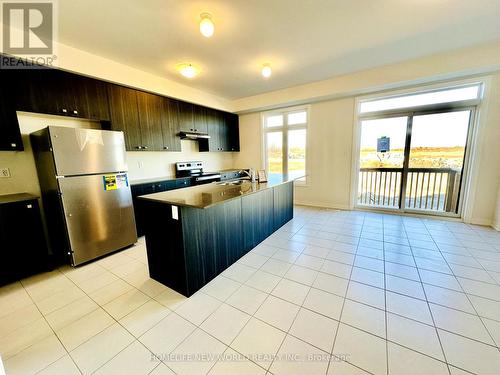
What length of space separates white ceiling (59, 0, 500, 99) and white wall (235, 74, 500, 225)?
3.76ft

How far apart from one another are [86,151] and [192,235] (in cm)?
186

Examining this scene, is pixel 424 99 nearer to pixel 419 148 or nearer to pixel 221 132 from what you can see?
pixel 419 148

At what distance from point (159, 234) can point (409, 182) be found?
4.75 meters

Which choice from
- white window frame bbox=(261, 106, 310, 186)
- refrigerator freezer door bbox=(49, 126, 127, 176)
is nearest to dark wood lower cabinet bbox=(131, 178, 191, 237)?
refrigerator freezer door bbox=(49, 126, 127, 176)

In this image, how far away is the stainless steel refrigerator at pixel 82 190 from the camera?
2.36 m

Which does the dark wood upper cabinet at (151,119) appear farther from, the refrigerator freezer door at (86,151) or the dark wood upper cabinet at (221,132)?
the dark wood upper cabinet at (221,132)

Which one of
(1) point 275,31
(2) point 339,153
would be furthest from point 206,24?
(2) point 339,153

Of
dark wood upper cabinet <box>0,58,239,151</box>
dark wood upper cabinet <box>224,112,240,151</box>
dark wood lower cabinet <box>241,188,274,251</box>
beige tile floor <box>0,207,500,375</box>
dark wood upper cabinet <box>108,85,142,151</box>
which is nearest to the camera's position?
beige tile floor <box>0,207,500,375</box>

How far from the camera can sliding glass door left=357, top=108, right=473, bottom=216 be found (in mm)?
3699

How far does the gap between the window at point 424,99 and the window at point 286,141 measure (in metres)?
1.39

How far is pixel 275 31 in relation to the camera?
2.41m

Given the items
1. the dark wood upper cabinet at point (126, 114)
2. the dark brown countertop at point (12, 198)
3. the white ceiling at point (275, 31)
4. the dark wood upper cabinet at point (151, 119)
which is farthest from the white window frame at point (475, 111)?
the dark brown countertop at point (12, 198)

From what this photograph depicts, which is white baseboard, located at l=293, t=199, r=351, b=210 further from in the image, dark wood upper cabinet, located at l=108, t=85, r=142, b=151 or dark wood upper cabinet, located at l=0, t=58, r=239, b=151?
dark wood upper cabinet, located at l=108, t=85, r=142, b=151

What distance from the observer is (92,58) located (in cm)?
278
